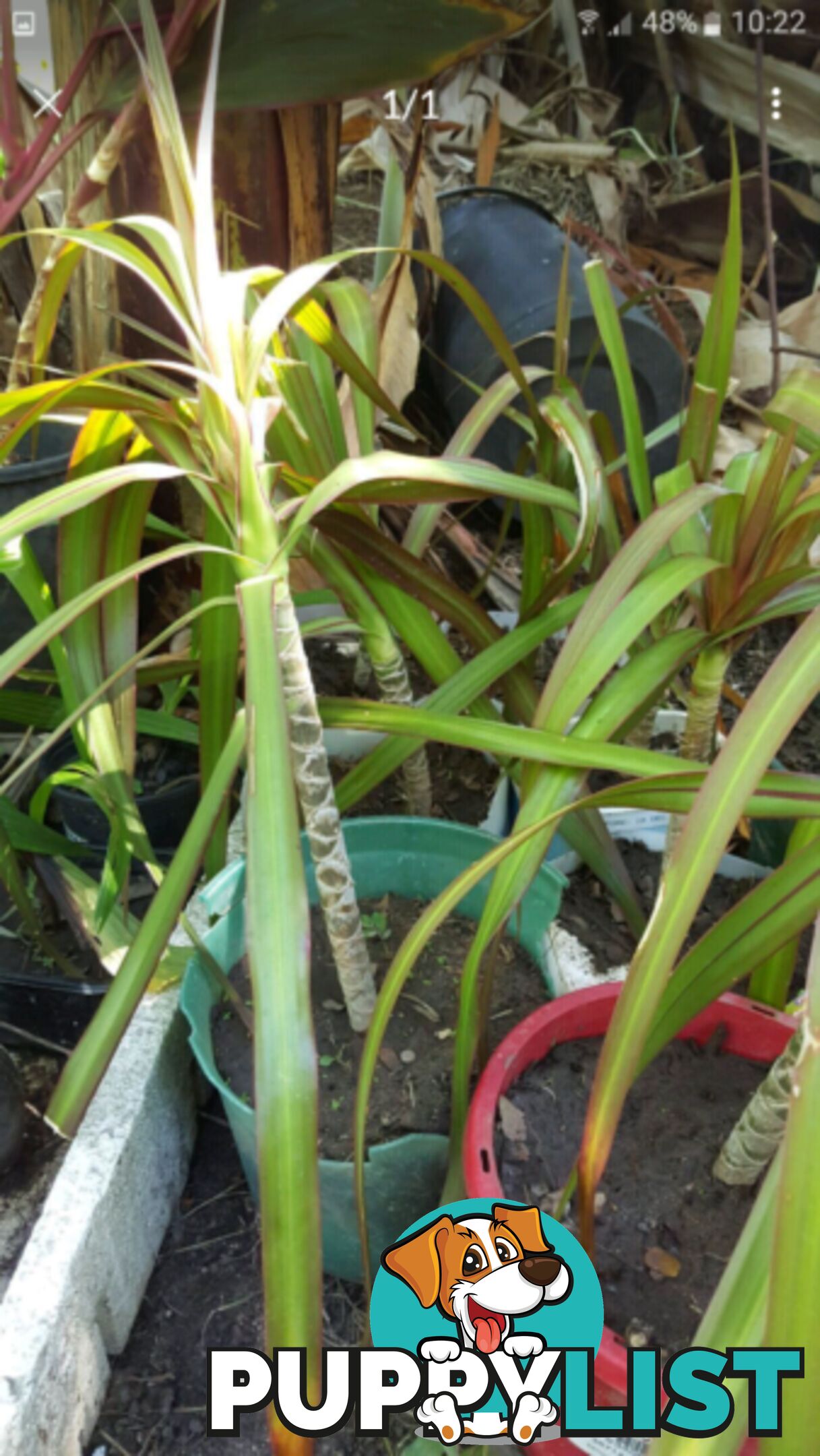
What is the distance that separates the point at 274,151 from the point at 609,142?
2.26m

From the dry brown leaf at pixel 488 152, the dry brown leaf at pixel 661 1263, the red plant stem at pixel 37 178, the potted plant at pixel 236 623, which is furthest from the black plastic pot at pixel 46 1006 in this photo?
the dry brown leaf at pixel 488 152

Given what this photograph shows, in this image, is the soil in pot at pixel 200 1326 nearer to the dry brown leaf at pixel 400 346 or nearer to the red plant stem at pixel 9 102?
the dry brown leaf at pixel 400 346

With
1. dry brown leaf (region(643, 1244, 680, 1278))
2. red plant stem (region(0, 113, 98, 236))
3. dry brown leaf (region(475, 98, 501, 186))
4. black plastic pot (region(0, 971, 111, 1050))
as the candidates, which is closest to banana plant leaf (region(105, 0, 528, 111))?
red plant stem (region(0, 113, 98, 236))

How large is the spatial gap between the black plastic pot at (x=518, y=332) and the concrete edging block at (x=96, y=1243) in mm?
1143

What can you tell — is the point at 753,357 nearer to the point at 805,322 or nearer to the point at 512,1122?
the point at 805,322

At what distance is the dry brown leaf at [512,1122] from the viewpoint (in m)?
0.73

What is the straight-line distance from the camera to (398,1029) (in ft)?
2.87

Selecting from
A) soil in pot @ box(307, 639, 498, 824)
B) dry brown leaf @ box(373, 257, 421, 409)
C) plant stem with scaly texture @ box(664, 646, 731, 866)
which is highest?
dry brown leaf @ box(373, 257, 421, 409)

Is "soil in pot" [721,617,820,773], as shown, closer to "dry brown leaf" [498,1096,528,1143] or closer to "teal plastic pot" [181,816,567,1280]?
"teal plastic pot" [181,816,567,1280]

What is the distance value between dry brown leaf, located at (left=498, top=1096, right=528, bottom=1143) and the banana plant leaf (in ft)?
3.07

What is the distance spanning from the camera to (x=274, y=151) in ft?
3.71

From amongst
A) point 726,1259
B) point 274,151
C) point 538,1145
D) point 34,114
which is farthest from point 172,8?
point 726,1259

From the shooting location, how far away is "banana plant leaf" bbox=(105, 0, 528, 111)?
3.15 feet

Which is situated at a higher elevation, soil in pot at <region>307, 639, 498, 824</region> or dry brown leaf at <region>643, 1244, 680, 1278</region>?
soil in pot at <region>307, 639, 498, 824</region>
